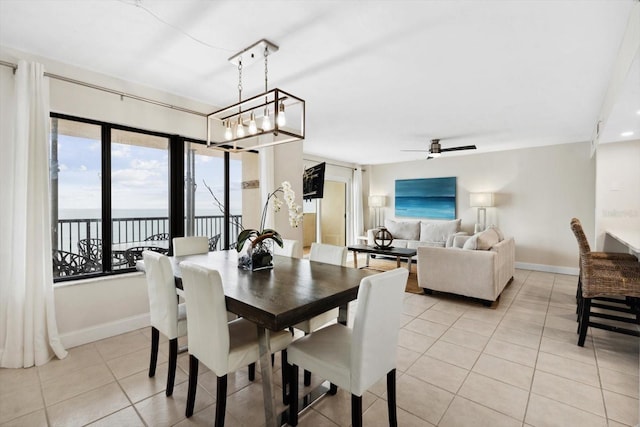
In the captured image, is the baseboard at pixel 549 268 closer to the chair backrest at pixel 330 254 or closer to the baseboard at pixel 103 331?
the chair backrest at pixel 330 254

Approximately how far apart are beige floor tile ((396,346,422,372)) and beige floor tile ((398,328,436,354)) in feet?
0.19

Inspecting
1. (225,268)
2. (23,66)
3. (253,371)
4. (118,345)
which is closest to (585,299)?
(253,371)

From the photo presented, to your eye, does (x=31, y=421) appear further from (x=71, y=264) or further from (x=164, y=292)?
(x=71, y=264)

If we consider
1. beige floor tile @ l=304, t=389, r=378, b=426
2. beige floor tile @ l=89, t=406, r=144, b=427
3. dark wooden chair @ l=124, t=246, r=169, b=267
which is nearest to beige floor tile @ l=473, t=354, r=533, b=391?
beige floor tile @ l=304, t=389, r=378, b=426

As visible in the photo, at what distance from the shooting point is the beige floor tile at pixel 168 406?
69.2 inches

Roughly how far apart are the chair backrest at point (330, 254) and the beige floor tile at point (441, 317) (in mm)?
1428

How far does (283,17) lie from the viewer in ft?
6.36

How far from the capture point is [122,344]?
108 inches

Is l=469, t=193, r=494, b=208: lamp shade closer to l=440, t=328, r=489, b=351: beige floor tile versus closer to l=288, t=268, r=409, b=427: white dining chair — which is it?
l=440, t=328, r=489, b=351: beige floor tile

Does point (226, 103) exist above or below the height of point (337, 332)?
above

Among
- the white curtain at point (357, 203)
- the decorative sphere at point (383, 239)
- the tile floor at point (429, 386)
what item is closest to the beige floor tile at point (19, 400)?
the tile floor at point (429, 386)

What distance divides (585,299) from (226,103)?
4.20 metres

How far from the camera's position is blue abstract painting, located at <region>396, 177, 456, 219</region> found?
682 centimetres

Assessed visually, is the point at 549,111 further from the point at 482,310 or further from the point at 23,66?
the point at 23,66
